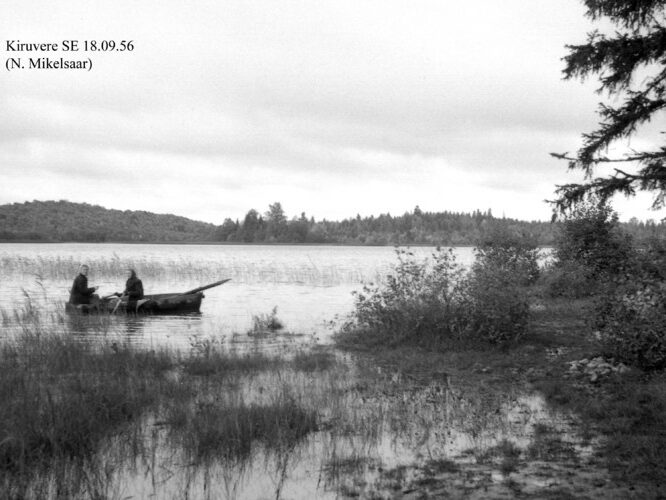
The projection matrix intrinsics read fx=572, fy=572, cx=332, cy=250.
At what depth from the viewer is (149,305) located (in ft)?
70.7

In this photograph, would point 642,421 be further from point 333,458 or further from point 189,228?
point 189,228

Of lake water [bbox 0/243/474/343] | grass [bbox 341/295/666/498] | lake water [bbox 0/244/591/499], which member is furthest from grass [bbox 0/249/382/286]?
grass [bbox 341/295/666/498]

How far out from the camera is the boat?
1969 centimetres

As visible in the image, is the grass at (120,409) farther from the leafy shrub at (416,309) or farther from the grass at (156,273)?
the grass at (156,273)

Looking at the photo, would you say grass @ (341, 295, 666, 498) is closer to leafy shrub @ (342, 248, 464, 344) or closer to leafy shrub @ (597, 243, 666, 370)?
leafy shrub @ (597, 243, 666, 370)

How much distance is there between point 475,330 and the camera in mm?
14008

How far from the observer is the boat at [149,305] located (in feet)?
64.6

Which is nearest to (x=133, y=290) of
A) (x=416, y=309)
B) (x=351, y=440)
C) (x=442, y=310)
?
(x=416, y=309)

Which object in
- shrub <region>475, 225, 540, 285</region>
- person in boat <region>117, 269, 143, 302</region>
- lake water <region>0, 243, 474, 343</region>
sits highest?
shrub <region>475, 225, 540, 285</region>

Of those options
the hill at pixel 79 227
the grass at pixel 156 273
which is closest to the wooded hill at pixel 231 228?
the hill at pixel 79 227

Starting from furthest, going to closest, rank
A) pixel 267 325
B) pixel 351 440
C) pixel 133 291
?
pixel 133 291 < pixel 267 325 < pixel 351 440

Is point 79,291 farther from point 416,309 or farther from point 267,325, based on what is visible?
point 416,309

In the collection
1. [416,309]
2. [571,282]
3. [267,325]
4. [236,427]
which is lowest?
[267,325]

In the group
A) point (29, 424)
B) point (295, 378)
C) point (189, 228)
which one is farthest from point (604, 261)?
point (189, 228)
